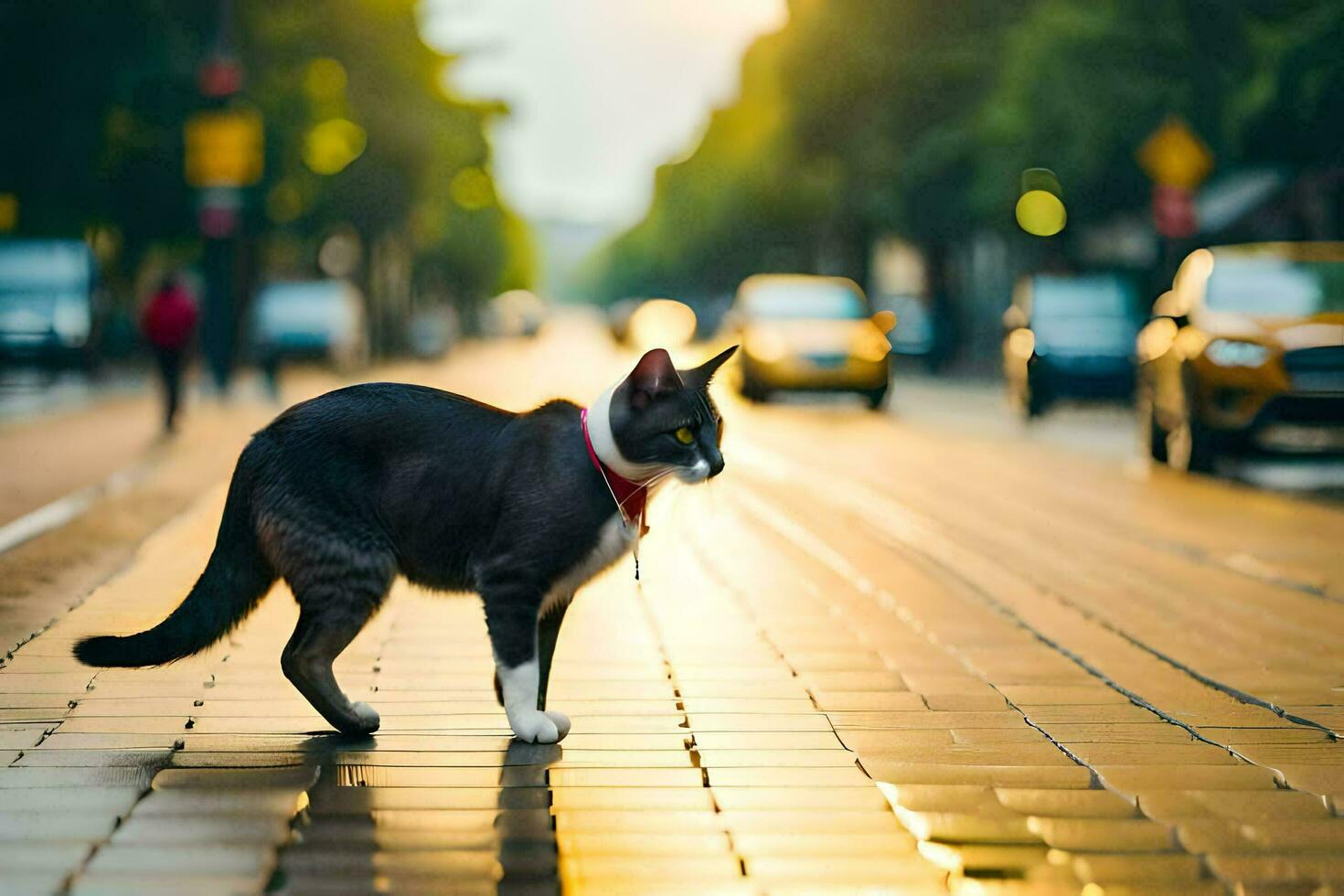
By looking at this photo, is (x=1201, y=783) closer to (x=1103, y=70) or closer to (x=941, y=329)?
(x=1103, y=70)

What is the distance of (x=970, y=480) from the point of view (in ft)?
54.2

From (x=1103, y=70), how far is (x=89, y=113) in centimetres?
1588

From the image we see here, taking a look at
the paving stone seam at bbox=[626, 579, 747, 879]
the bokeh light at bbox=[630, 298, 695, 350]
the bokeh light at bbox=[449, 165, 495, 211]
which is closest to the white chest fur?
the paving stone seam at bbox=[626, 579, 747, 879]

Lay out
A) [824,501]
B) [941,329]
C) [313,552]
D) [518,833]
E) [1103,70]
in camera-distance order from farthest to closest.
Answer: [941,329] < [1103,70] < [824,501] < [313,552] < [518,833]

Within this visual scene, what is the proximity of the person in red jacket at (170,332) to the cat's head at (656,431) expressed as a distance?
17269 mm

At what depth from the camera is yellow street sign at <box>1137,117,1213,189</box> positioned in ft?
75.7

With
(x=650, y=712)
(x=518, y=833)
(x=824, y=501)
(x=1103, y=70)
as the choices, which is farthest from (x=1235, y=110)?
(x=518, y=833)

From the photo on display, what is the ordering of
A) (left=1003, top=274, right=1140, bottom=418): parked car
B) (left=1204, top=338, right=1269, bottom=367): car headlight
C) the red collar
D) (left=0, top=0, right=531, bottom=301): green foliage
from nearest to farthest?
the red collar < (left=1204, top=338, right=1269, bottom=367): car headlight < (left=1003, top=274, right=1140, bottom=418): parked car < (left=0, top=0, right=531, bottom=301): green foliage

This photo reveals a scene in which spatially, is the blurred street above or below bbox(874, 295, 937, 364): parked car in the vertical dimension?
above

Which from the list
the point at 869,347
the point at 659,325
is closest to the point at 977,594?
the point at 869,347

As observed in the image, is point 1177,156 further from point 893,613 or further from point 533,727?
point 533,727

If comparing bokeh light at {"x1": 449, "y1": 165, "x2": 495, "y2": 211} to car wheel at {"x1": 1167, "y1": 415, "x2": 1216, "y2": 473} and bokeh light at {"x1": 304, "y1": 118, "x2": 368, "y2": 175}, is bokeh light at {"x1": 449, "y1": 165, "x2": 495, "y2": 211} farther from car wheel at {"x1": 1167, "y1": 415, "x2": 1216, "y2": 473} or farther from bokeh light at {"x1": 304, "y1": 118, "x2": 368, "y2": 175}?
car wheel at {"x1": 1167, "y1": 415, "x2": 1216, "y2": 473}

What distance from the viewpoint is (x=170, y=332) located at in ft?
72.8

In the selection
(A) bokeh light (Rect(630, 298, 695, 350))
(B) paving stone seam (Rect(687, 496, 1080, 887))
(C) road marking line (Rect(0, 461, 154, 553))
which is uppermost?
(B) paving stone seam (Rect(687, 496, 1080, 887))
